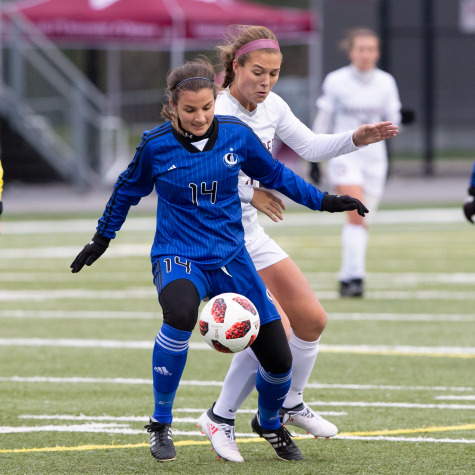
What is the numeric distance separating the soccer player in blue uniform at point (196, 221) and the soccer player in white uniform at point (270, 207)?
267 millimetres

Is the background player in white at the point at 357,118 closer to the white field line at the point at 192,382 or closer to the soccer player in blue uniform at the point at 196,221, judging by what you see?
the white field line at the point at 192,382

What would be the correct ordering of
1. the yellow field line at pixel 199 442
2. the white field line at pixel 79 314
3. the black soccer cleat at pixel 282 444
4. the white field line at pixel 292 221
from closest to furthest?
the black soccer cleat at pixel 282 444 → the yellow field line at pixel 199 442 → the white field line at pixel 79 314 → the white field line at pixel 292 221

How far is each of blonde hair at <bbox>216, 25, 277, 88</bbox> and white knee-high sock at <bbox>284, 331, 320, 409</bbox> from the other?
138 cm

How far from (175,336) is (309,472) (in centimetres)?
86

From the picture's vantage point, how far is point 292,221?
18344mm

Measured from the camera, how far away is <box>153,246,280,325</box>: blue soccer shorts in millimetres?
4582

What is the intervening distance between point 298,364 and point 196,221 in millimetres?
1031

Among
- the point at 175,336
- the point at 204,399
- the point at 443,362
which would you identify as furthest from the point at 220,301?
the point at 443,362

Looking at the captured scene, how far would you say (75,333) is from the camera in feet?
27.7

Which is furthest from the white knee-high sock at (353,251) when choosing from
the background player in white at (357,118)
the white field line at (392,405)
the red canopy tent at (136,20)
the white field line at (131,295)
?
the red canopy tent at (136,20)

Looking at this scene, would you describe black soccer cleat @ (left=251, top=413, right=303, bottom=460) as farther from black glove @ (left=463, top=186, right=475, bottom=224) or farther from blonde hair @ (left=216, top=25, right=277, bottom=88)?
black glove @ (left=463, top=186, right=475, bottom=224)

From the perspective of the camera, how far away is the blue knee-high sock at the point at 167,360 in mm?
4508

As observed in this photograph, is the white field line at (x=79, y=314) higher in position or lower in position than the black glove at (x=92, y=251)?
lower

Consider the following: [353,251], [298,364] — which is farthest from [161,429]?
[353,251]
